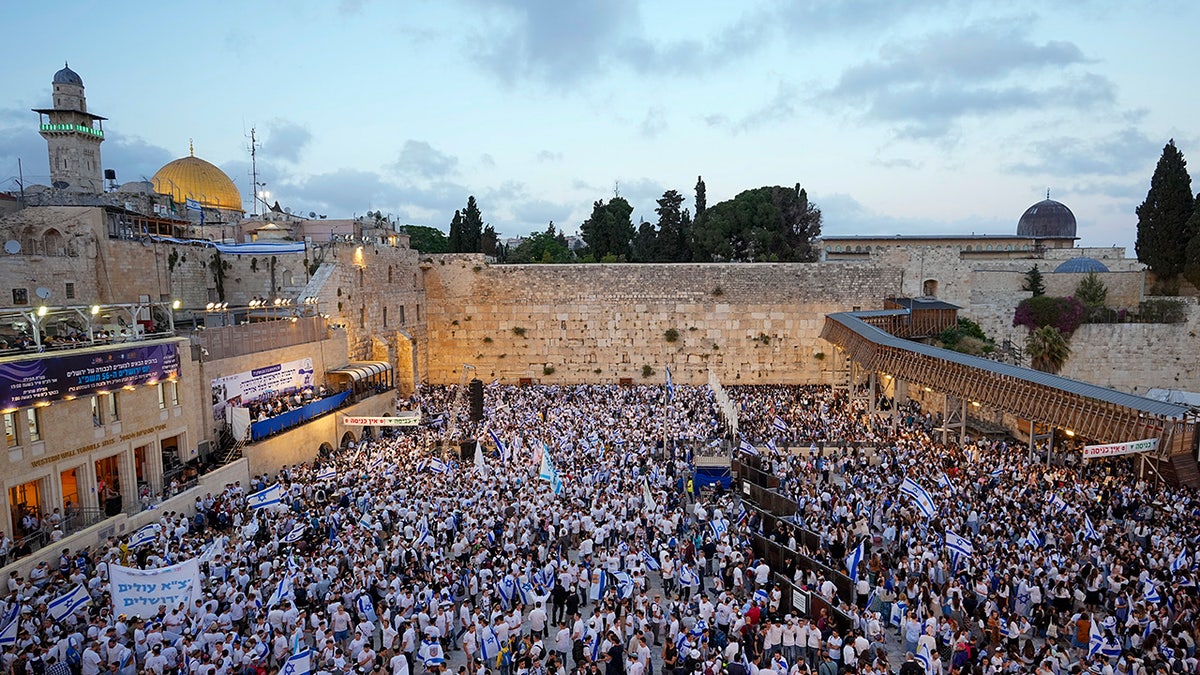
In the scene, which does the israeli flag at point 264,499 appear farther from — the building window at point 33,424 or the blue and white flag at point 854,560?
the blue and white flag at point 854,560

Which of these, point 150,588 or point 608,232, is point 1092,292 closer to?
point 608,232

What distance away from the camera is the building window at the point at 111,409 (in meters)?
14.9

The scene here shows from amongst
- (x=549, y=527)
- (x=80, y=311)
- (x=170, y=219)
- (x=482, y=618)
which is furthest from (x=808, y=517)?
(x=170, y=219)

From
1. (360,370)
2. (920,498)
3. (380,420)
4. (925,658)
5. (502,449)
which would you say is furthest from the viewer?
(360,370)

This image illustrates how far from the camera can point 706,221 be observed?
126ft

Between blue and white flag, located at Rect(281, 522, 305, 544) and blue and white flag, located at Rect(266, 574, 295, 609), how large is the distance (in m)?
2.34

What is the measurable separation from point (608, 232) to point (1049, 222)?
102 feet

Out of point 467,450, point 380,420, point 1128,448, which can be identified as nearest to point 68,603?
point 467,450

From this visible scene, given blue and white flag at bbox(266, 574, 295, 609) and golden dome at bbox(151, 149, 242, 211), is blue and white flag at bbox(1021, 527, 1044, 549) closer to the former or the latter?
blue and white flag at bbox(266, 574, 295, 609)

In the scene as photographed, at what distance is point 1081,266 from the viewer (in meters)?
34.3

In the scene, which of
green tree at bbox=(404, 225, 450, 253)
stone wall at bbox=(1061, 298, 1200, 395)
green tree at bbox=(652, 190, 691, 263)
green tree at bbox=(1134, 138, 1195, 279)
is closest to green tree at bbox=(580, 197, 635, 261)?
green tree at bbox=(652, 190, 691, 263)

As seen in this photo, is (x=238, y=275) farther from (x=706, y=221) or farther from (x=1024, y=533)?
(x=1024, y=533)

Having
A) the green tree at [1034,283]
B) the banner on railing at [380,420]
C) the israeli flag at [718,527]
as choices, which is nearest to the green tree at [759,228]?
the green tree at [1034,283]

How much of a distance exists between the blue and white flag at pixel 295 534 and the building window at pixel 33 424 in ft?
17.7
